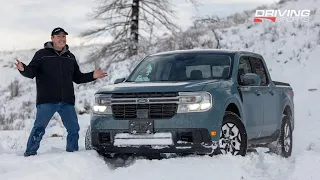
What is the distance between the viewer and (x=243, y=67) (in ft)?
27.6

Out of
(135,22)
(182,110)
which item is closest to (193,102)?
(182,110)

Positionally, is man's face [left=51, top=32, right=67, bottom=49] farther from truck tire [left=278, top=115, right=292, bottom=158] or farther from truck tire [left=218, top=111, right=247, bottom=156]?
truck tire [left=278, top=115, right=292, bottom=158]

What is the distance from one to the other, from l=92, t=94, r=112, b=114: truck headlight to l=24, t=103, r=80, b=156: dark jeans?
939 millimetres

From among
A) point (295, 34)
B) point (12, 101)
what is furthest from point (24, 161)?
point (12, 101)

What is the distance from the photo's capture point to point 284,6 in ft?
100.0

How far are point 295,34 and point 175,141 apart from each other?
18.4m

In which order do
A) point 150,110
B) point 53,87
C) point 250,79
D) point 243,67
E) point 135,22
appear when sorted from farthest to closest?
point 135,22 < point 243,67 < point 53,87 < point 250,79 < point 150,110

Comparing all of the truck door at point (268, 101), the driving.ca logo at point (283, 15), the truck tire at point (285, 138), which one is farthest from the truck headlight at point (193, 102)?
the driving.ca logo at point (283, 15)

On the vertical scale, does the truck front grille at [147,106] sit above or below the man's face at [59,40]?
below

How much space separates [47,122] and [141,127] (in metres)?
1.81

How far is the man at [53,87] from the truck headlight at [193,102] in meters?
2.08

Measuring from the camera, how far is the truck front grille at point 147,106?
673cm

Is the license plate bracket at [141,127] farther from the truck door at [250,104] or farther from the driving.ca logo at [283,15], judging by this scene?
the driving.ca logo at [283,15]

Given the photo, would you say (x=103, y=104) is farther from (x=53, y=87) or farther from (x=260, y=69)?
(x=260, y=69)
